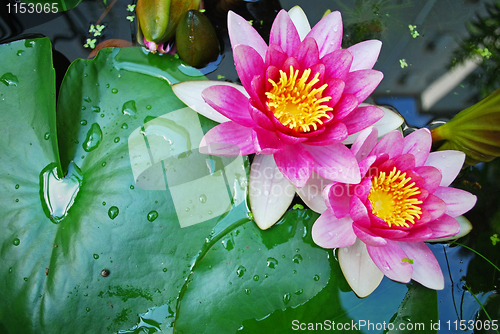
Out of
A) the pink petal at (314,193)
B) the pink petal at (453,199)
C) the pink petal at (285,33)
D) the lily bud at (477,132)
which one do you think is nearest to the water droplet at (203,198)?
the pink petal at (314,193)

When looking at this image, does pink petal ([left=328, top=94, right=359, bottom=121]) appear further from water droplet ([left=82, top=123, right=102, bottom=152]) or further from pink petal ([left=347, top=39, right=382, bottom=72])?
water droplet ([left=82, top=123, right=102, bottom=152])

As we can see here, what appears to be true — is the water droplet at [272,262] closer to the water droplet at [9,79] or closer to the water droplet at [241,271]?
the water droplet at [241,271]

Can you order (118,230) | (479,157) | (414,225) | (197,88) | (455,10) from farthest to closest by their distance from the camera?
(455,10), (479,157), (197,88), (118,230), (414,225)

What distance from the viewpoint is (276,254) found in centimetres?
158

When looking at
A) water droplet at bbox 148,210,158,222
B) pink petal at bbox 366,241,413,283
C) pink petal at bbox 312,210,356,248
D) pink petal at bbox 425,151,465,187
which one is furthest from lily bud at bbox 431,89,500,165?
water droplet at bbox 148,210,158,222

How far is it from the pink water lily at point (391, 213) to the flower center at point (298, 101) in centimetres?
26

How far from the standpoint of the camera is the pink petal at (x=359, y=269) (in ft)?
4.99

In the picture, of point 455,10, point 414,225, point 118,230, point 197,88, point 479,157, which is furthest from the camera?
point 455,10

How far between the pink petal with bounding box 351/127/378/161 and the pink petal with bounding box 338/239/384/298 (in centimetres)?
47

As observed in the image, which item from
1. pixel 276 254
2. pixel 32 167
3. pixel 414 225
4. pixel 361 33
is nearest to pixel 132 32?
pixel 32 167

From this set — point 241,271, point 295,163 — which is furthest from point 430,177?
point 241,271

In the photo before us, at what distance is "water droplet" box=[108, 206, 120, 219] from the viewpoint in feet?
4.95

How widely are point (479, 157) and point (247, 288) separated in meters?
1.78

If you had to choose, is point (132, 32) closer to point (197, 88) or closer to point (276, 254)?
point (197, 88)
